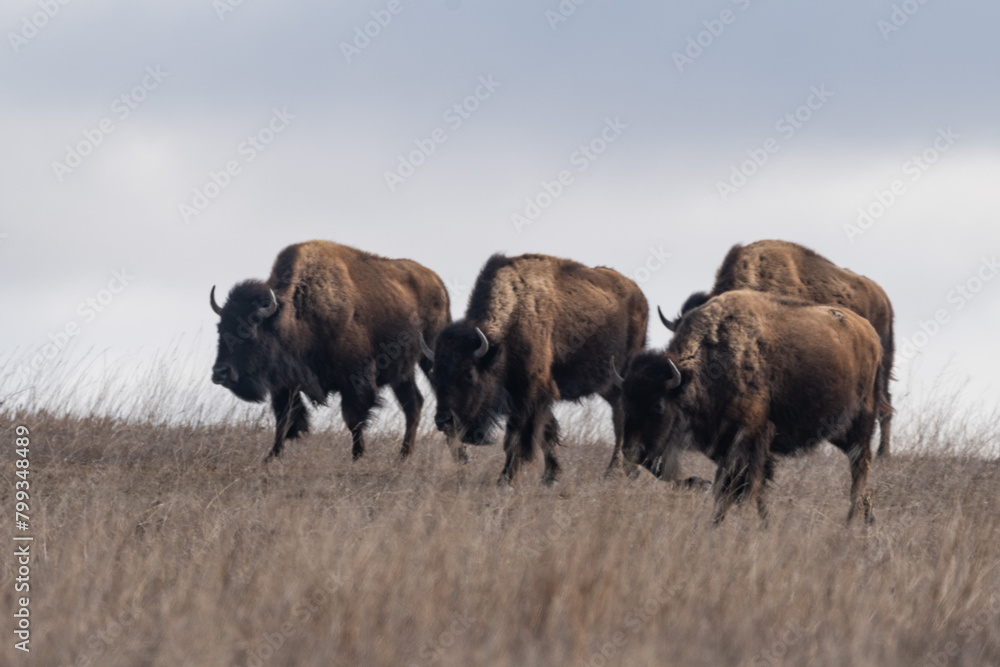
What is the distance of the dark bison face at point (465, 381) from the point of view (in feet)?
28.5

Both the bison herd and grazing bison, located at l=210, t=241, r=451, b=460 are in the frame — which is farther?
grazing bison, located at l=210, t=241, r=451, b=460

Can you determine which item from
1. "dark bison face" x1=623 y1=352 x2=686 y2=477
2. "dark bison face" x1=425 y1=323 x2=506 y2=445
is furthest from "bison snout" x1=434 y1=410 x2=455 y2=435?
"dark bison face" x1=623 y1=352 x2=686 y2=477

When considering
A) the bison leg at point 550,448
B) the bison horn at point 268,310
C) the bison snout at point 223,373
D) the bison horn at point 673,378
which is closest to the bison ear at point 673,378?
the bison horn at point 673,378

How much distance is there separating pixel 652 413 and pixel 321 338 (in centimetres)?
464

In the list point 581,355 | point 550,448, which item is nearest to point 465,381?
point 550,448

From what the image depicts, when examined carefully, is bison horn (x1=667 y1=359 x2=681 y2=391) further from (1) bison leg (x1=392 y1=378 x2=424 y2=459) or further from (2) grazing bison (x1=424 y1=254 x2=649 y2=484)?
(1) bison leg (x1=392 y1=378 x2=424 y2=459)

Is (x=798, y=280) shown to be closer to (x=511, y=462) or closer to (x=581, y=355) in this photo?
(x=581, y=355)

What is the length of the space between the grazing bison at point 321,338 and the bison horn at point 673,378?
429cm

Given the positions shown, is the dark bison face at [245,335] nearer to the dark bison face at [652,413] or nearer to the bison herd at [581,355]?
the bison herd at [581,355]

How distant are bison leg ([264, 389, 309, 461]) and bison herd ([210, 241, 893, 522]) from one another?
0.06ft

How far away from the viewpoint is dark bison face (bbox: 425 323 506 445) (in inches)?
342

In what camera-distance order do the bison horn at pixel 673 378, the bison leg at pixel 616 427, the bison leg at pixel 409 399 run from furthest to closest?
the bison leg at pixel 409 399 < the bison leg at pixel 616 427 < the bison horn at pixel 673 378

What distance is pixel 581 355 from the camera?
10.1 m

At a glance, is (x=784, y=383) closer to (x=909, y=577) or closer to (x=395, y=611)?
(x=909, y=577)
